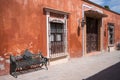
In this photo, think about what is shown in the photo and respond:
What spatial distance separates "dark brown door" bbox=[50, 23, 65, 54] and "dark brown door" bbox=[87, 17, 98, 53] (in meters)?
4.09

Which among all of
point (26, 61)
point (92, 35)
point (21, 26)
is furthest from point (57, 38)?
point (92, 35)

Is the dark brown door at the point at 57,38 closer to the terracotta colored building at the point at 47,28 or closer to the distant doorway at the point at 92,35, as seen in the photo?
the terracotta colored building at the point at 47,28

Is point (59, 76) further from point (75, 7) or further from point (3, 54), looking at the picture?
point (75, 7)

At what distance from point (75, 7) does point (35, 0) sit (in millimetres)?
3804

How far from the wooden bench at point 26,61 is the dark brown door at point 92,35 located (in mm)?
6155

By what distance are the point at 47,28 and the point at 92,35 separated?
6292mm

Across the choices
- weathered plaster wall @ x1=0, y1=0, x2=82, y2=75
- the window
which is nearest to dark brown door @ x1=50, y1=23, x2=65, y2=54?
weathered plaster wall @ x1=0, y1=0, x2=82, y2=75

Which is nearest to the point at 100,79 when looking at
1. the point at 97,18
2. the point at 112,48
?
the point at 97,18

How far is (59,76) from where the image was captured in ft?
21.4

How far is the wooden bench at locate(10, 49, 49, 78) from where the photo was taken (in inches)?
262

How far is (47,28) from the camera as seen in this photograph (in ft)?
27.7

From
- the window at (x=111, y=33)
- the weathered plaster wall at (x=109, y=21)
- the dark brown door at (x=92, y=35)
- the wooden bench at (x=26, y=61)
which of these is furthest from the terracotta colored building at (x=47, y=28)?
the window at (x=111, y=33)

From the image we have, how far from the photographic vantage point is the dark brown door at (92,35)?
1339 centimetres

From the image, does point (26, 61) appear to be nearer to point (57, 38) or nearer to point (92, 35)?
point (57, 38)
